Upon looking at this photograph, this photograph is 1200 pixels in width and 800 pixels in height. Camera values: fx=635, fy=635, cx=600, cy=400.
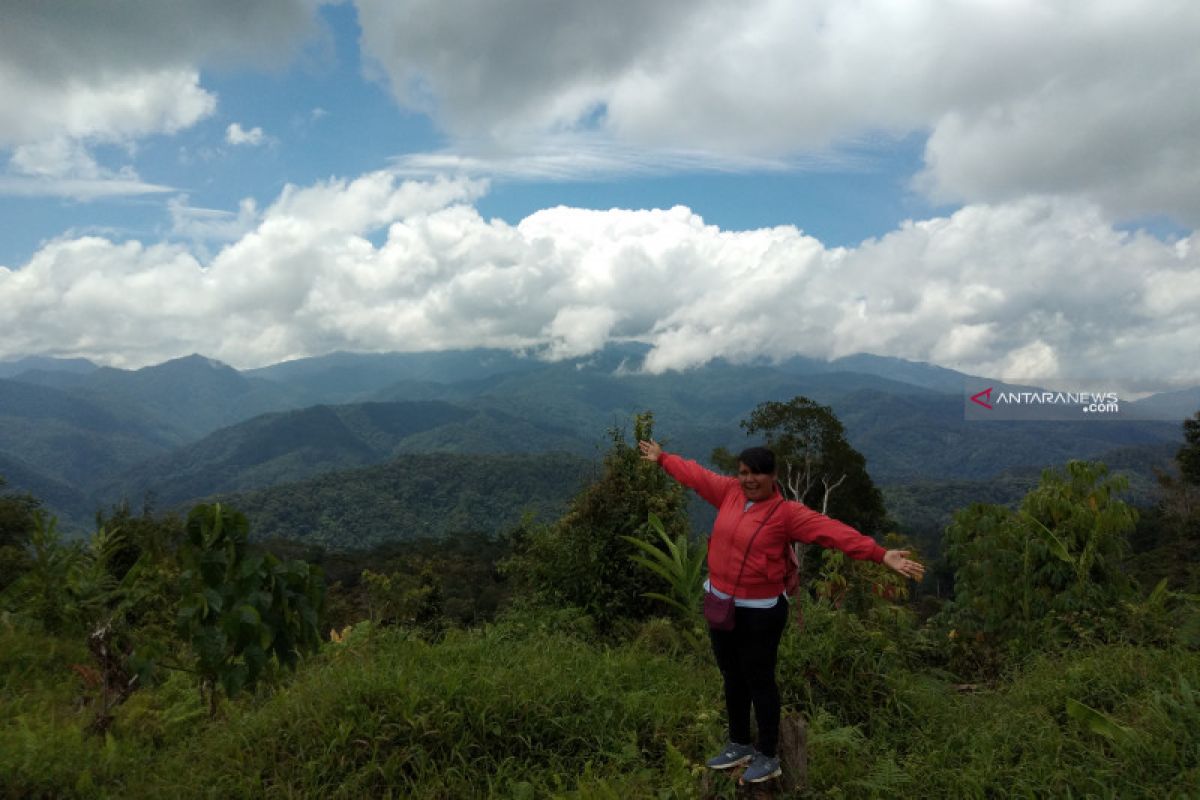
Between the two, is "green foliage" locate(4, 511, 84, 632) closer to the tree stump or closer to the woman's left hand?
the tree stump

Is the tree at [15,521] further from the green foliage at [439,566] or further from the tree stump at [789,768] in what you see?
the tree stump at [789,768]

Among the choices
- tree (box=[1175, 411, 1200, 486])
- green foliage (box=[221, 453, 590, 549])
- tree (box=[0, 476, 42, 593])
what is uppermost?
tree (box=[1175, 411, 1200, 486])

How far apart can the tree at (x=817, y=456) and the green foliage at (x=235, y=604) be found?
24210mm

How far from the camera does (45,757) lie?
349cm

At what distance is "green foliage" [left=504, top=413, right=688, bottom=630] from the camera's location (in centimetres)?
650

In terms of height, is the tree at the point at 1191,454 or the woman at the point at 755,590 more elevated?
the woman at the point at 755,590

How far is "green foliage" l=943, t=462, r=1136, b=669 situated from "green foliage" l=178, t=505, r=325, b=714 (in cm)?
559

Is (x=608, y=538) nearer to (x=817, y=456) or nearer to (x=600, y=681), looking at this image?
(x=600, y=681)

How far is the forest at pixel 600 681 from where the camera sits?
3367 mm

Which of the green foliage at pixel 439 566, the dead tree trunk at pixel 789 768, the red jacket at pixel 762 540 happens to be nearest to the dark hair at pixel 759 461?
the red jacket at pixel 762 540

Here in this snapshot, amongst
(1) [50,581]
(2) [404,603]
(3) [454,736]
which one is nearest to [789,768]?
(3) [454,736]

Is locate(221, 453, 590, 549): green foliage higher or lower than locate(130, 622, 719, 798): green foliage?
lower

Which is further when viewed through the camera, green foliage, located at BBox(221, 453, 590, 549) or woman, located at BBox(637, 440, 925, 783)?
green foliage, located at BBox(221, 453, 590, 549)

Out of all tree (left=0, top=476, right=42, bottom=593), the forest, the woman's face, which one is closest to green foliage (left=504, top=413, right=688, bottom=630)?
the forest
